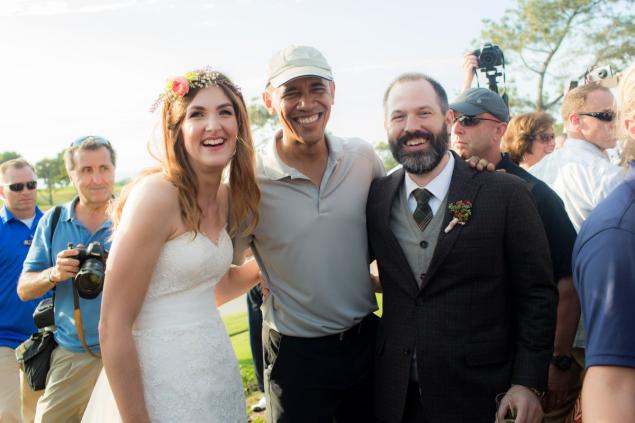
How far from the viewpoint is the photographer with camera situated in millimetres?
4094

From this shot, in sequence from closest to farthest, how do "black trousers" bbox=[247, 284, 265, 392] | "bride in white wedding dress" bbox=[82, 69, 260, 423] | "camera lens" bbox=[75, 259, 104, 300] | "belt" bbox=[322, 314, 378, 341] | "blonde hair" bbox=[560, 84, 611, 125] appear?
"bride in white wedding dress" bbox=[82, 69, 260, 423] → "belt" bbox=[322, 314, 378, 341] → "camera lens" bbox=[75, 259, 104, 300] → "blonde hair" bbox=[560, 84, 611, 125] → "black trousers" bbox=[247, 284, 265, 392]

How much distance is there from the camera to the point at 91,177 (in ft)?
14.4

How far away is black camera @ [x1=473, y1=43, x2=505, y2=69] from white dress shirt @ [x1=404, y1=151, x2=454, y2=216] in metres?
2.57

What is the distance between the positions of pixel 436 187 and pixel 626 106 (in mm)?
1293

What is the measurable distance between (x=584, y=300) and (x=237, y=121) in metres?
2.06

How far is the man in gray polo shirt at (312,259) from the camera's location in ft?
11.0

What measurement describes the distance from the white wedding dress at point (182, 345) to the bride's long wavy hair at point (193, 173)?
17 centimetres

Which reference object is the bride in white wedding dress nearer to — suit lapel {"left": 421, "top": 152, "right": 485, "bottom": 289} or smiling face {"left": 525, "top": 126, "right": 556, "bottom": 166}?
suit lapel {"left": 421, "top": 152, "right": 485, "bottom": 289}

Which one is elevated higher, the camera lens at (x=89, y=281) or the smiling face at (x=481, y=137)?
the smiling face at (x=481, y=137)

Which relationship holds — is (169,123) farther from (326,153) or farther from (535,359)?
(535,359)

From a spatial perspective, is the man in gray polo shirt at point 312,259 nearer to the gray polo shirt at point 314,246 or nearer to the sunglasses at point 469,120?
the gray polo shirt at point 314,246

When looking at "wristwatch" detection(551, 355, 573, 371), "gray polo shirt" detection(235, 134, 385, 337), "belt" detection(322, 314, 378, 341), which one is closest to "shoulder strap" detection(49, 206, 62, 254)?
"gray polo shirt" detection(235, 134, 385, 337)

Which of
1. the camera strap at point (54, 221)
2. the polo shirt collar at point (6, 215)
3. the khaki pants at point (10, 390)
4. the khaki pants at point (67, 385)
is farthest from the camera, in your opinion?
the polo shirt collar at point (6, 215)

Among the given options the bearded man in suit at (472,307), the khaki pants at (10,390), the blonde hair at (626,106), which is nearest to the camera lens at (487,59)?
the bearded man in suit at (472,307)
